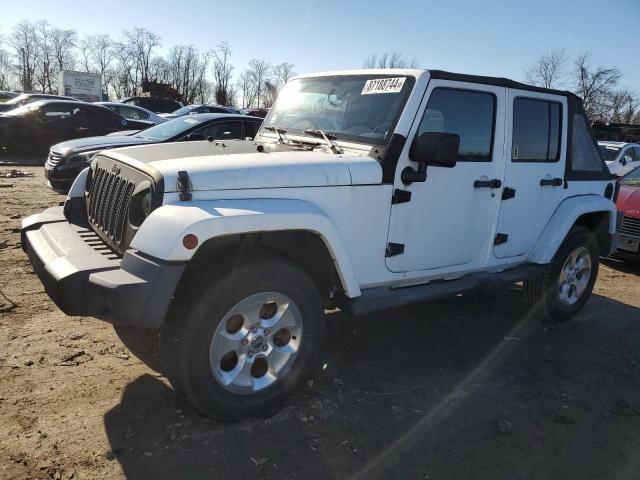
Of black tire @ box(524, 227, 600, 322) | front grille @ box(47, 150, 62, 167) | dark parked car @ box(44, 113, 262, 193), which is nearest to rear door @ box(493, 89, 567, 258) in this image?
black tire @ box(524, 227, 600, 322)

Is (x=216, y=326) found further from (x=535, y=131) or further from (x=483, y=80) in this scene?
(x=535, y=131)

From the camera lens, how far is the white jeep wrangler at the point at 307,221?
8.73 ft

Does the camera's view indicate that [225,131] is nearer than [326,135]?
No

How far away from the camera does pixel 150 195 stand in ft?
9.14

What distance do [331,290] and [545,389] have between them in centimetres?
170

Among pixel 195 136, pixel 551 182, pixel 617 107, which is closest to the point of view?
pixel 551 182

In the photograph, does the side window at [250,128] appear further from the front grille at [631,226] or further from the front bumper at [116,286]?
the front bumper at [116,286]

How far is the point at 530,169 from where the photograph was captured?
4.32m

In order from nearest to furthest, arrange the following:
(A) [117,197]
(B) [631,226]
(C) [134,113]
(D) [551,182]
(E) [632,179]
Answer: (A) [117,197]
(D) [551,182]
(B) [631,226]
(E) [632,179]
(C) [134,113]

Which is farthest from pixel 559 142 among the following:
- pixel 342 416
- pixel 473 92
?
pixel 342 416

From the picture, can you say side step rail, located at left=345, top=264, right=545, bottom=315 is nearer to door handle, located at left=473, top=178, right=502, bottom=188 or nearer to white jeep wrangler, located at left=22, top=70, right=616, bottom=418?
white jeep wrangler, located at left=22, top=70, right=616, bottom=418

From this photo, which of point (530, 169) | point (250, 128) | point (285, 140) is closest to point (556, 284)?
point (530, 169)

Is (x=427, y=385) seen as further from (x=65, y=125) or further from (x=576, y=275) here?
(x=65, y=125)

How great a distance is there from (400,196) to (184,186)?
1403mm
